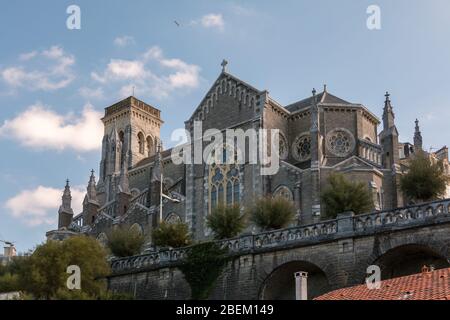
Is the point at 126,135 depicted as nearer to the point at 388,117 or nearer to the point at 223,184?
the point at 223,184

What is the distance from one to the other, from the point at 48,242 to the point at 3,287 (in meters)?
5.24

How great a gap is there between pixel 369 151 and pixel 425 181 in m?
17.5

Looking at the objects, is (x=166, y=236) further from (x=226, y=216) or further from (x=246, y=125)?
(x=246, y=125)

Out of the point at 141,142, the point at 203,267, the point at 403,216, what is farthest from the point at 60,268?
the point at 141,142

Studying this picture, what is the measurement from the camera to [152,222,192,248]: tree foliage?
3800 centimetres

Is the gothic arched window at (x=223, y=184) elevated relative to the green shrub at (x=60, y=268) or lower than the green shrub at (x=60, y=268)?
elevated

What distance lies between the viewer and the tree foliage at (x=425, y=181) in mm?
34094

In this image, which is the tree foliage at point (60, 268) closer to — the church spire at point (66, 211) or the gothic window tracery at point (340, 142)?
the gothic window tracery at point (340, 142)

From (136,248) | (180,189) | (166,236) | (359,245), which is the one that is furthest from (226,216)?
(180,189)

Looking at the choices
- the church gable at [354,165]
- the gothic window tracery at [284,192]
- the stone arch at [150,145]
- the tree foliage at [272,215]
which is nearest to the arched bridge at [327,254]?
the tree foliage at [272,215]

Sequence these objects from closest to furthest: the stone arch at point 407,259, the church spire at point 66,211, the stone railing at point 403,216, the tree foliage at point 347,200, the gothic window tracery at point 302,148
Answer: the stone railing at point 403,216
the stone arch at point 407,259
the tree foliage at point 347,200
the gothic window tracery at point 302,148
the church spire at point 66,211

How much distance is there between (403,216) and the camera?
28219 millimetres

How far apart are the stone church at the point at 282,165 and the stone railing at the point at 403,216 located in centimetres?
1221

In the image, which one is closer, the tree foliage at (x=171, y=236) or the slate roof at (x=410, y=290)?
the slate roof at (x=410, y=290)
